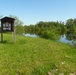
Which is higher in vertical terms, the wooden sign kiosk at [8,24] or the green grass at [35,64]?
the wooden sign kiosk at [8,24]

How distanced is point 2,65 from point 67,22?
9110 cm

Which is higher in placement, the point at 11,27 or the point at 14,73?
the point at 11,27

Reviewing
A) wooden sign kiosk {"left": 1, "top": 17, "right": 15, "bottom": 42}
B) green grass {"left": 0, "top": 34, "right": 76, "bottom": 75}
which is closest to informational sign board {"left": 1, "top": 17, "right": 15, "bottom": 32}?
wooden sign kiosk {"left": 1, "top": 17, "right": 15, "bottom": 42}

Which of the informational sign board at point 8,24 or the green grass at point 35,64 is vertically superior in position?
the informational sign board at point 8,24

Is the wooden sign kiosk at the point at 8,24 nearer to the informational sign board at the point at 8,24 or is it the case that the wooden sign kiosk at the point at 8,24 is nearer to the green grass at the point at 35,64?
the informational sign board at the point at 8,24

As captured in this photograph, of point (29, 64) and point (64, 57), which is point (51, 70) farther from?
point (64, 57)

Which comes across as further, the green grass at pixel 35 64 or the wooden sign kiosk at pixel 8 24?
the wooden sign kiosk at pixel 8 24

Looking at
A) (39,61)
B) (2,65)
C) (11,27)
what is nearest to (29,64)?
(39,61)

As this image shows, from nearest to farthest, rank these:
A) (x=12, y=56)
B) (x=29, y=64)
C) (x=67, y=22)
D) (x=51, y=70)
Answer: (x=51, y=70) < (x=29, y=64) < (x=12, y=56) < (x=67, y=22)

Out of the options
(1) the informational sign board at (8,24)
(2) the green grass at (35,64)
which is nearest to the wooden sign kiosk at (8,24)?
(1) the informational sign board at (8,24)

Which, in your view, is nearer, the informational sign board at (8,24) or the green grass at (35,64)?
the green grass at (35,64)

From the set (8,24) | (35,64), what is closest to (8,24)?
(8,24)

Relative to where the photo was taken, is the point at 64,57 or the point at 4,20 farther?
the point at 4,20

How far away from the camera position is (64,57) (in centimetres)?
974
